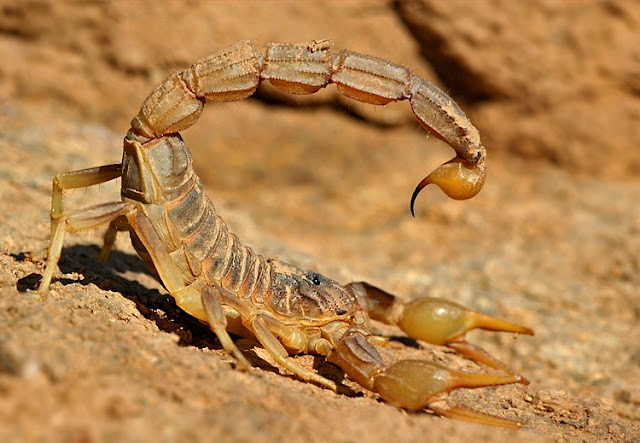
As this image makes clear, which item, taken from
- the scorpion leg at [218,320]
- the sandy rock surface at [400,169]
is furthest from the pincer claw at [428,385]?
the scorpion leg at [218,320]

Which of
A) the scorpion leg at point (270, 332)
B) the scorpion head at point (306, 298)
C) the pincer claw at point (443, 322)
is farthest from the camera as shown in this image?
the pincer claw at point (443, 322)

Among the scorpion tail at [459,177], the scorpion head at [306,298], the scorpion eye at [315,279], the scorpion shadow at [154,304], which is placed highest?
the scorpion tail at [459,177]

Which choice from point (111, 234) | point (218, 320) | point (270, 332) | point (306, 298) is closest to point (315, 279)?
point (306, 298)

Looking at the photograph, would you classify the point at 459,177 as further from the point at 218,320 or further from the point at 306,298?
the point at 218,320

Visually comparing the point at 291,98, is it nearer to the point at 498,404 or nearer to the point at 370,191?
the point at 370,191

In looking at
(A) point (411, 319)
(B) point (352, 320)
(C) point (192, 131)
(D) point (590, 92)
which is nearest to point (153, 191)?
(B) point (352, 320)

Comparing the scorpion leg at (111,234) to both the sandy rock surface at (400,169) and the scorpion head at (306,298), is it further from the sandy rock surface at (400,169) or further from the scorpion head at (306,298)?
the scorpion head at (306,298)
